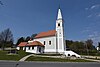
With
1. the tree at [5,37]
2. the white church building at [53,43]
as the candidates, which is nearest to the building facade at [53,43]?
the white church building at [53,43]

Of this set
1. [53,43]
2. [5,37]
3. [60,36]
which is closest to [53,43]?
[53,43]

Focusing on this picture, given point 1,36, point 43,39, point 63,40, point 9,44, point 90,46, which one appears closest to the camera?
point 63,40

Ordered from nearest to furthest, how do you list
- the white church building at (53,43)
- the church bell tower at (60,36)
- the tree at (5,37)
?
the church bell tower at (60,36)
the white church building at (53,43)
the tree at (5,37)

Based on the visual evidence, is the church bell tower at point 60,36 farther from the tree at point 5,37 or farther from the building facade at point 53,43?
the tree at point 5,37

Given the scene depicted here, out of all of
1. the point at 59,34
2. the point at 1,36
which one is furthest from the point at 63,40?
the point at 1,36

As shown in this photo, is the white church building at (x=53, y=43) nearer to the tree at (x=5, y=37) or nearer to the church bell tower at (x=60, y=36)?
the church bell tower at (x=60, y=36)

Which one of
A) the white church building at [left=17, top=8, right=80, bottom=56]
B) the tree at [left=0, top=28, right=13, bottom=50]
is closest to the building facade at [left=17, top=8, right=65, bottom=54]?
the white church building at [left=17, top=8, right=80, bottom=56]

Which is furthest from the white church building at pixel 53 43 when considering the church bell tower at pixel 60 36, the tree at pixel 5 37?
the tree at pixel 5 37

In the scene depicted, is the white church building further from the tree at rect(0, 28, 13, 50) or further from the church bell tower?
the tree at rect(0, 28, 13, 50)

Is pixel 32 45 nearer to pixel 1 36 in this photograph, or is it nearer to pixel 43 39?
pixel 43 39

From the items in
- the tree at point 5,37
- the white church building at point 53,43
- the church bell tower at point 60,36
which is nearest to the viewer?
the church bell tower at point 60,36

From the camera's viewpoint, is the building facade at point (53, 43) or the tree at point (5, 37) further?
the tree at point (5, 37)

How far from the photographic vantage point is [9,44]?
252 ft

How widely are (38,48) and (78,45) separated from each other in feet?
106
